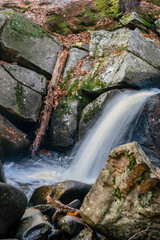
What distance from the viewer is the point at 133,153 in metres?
2.30

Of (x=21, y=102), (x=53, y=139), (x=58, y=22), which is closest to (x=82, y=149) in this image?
(x=53, y=139)

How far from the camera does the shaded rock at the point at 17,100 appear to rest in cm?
703

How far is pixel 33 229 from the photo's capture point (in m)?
2.57

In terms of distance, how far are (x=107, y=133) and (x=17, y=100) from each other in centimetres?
341

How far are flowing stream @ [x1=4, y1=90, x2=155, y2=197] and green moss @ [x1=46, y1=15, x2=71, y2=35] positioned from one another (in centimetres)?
616

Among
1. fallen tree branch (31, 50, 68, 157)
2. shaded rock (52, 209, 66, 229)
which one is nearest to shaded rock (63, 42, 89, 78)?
fallen tree branch (31, 50, 68, 157)

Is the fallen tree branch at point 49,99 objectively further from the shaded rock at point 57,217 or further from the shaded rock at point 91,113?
the shaded rock at point 57,217

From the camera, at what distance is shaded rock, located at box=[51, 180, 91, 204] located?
360 centimetres

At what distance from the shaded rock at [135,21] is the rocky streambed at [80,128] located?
5 centimetres

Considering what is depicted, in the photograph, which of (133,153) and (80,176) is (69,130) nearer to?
(80,176)

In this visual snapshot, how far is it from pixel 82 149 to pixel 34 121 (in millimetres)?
2106

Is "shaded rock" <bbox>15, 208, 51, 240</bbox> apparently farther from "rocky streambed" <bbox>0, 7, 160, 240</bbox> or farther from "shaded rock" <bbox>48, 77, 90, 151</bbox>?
"shaded rock" <bbox>48, 77, 90, 151</bbox>

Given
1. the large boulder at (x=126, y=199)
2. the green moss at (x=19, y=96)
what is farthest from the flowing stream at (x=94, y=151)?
the large boulder at (x=126, y=199)

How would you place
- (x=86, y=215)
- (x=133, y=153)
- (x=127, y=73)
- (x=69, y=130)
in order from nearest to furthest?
1. (x=133, y=153)
2. (x=86, y=215)
3. (x=127, y=73)
4. (x=69, y=130)
